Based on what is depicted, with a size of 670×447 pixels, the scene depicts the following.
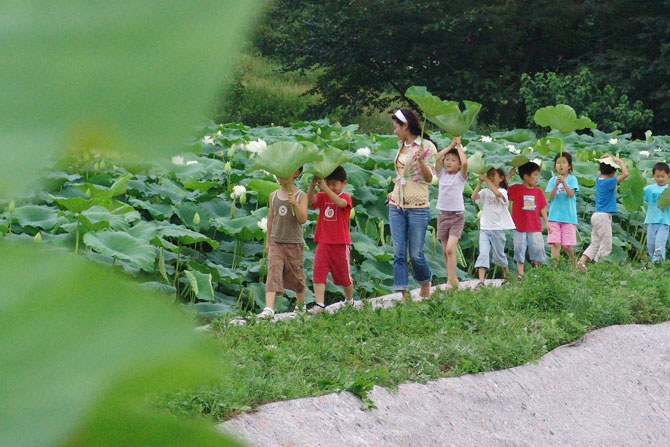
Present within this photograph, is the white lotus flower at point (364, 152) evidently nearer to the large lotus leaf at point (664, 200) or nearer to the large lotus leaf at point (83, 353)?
the large lotus leaf at point (664, 200)

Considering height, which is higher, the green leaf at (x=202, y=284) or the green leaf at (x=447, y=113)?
the green leaf at (x=447, y=113)

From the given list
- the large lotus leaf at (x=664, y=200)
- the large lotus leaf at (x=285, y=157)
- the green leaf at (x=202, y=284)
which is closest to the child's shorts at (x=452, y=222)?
the large lotus leaf at (x=285, y=157)

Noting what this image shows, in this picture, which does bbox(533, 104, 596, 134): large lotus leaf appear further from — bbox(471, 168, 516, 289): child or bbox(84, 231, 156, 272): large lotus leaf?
bbox(84, 231, 156, 272): large lotus leaf

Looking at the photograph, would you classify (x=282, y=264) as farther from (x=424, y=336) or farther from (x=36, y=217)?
(x=36, y=217)

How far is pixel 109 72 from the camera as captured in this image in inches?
5.9

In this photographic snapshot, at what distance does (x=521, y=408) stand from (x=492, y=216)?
7.67ft

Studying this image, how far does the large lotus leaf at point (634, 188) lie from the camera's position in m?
7.60

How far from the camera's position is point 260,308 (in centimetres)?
572

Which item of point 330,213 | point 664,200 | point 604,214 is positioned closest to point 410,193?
point 330,213

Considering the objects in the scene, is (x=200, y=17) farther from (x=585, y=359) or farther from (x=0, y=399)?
(x=585, y=359)

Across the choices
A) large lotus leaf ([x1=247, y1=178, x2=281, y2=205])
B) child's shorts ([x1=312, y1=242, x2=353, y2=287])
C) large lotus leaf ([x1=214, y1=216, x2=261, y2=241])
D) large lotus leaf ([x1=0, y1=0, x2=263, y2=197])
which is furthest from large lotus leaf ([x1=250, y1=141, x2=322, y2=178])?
large lotus leaf ([x1=0, y1=0, x2=263, y2=197])

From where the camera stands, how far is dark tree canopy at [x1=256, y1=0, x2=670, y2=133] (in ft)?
61.2

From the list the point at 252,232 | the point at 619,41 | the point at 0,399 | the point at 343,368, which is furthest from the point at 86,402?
the point at 619,41

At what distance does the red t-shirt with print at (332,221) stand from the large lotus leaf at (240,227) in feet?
3.12
